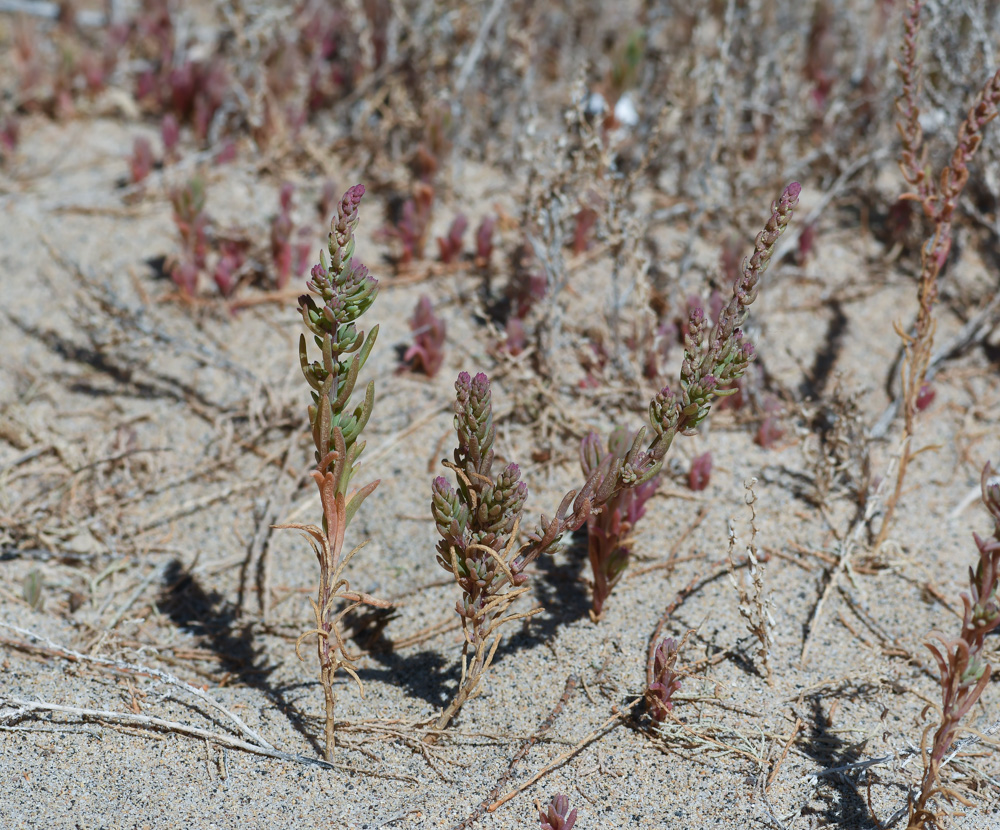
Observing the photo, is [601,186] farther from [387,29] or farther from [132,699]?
[132,699]

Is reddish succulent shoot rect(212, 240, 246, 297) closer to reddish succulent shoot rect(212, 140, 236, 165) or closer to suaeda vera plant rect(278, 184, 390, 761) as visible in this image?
reddish succulent shoot rect(212, 140, 236, 165)

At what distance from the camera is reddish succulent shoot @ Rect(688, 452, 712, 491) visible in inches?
129

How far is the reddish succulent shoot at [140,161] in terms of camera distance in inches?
179

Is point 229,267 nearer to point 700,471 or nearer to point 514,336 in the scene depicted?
point 514,336

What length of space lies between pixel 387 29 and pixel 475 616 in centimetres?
397

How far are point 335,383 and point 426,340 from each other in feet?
5.02

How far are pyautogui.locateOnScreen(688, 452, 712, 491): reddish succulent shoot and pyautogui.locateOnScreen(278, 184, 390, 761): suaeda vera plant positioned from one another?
143cm

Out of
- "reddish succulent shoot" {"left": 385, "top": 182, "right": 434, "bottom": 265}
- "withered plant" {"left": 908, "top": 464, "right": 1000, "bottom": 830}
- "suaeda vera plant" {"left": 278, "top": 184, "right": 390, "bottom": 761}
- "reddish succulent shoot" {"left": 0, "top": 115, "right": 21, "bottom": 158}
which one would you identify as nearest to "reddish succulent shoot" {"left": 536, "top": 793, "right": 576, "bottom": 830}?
"suaeda vera plant" {"left": 278, "top": 184, "right": 390, "bottom": 761}

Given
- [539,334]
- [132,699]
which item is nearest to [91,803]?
[132,699]

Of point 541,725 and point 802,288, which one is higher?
point 802,288

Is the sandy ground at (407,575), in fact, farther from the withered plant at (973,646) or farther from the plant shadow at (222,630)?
the withered plant at (973,646)

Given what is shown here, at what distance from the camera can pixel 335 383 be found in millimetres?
2129

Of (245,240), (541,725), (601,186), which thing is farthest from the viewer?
(245,240)

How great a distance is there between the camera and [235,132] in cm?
500
